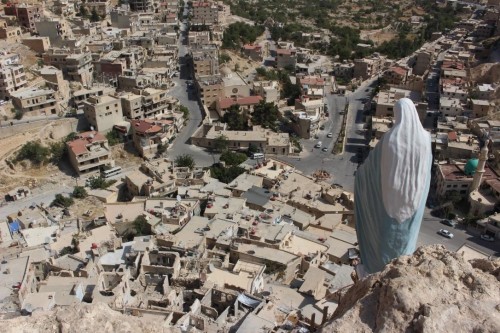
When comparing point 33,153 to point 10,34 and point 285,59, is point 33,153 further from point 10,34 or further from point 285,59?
point 285,59

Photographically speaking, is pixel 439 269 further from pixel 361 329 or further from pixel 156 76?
pixel 156 76

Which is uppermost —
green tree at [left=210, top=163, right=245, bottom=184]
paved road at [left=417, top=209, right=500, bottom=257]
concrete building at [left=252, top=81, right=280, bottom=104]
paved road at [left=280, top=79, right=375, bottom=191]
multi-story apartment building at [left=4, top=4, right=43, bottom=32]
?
multi-story apartment building at [left=4, top=4, right=43, bottom=32]

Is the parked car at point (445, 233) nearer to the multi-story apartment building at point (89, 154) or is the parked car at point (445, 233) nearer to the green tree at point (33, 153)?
the multi-story apartment building at point (89, 154)

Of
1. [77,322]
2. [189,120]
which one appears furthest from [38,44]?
Result: [77,322]

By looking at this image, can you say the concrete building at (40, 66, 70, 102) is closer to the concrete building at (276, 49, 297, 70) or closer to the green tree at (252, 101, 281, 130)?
the green tree at (252, 101, 281, 130)

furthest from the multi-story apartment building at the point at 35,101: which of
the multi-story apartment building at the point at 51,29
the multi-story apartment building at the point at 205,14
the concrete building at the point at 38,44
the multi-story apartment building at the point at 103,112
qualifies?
the multi-story apartment building at the point at 205,14

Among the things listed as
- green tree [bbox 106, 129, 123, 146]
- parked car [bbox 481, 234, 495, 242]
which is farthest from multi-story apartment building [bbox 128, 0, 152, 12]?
parked car [bbox 481, 234, 495, 242]
